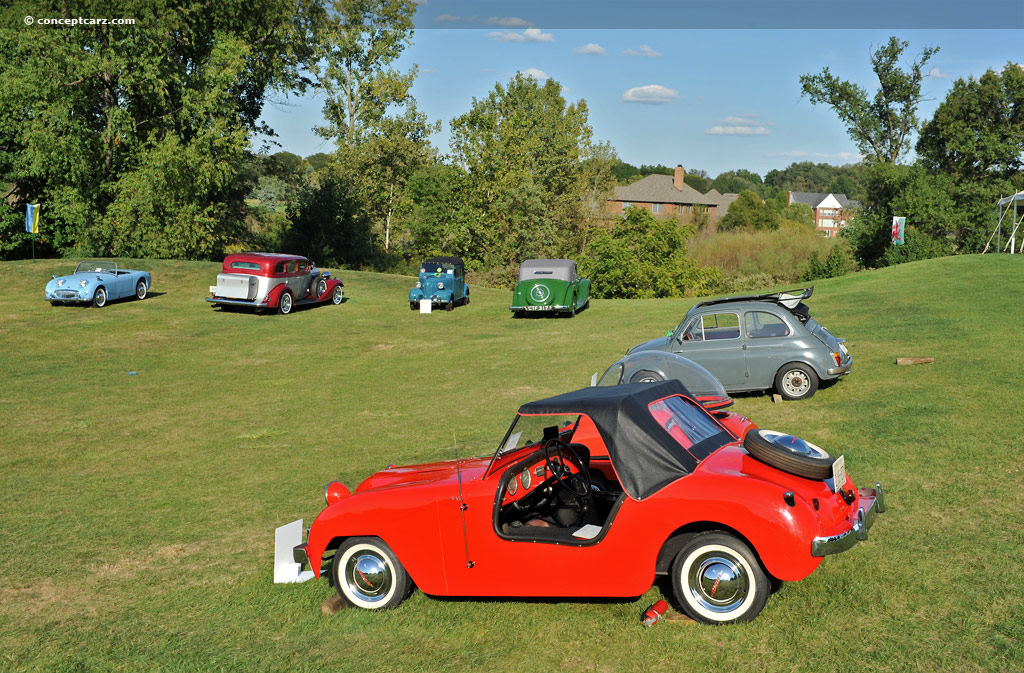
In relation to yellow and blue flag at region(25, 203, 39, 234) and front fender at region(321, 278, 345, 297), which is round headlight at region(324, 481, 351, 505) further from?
yellow and blue flag at region(25, 203, 39, 234)

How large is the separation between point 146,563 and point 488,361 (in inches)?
474

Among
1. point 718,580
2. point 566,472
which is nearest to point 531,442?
point 566,472

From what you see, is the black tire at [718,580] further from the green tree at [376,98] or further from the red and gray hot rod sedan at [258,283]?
the green tree at [376,98]

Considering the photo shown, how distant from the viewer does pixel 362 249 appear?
50.4 m

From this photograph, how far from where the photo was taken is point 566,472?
6281mm

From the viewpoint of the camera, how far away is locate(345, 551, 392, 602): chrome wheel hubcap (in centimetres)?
629

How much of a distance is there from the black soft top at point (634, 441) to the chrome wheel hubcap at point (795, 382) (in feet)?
25.1

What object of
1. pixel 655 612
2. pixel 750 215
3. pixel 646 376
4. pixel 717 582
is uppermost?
pixel 750 215

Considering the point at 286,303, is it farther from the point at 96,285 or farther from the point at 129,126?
the point at 129,126

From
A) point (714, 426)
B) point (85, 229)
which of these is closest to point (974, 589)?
point (714, 426)

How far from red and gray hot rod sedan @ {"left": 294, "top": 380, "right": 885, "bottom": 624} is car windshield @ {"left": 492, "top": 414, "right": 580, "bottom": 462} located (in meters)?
0.01

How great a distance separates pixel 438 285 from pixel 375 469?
18.0 m

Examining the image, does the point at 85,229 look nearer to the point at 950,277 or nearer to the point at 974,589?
the point at 950,277

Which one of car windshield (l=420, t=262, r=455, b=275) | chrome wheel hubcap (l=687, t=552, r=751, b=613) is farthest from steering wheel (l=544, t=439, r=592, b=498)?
car windshield (l=420, t=262, r=455, b=275)
